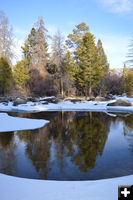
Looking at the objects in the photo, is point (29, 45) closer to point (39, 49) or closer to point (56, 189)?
point (39, 49)

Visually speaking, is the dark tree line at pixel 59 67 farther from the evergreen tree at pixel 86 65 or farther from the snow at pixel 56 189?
the snow at pixel 56 189

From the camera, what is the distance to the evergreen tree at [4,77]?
27.9 metres

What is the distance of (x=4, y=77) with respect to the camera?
28.2 metres

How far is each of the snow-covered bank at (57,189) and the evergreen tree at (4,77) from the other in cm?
2607

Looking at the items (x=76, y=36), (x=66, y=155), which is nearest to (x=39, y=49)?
(x=76, y=36)

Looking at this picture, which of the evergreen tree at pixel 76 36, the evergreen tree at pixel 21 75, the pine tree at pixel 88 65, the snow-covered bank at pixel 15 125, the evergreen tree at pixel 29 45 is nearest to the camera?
the snow-covered bank at pixel 15 125

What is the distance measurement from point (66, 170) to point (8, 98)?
24.9 m

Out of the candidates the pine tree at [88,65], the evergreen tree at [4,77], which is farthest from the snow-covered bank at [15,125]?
the pine tree at [88,65]

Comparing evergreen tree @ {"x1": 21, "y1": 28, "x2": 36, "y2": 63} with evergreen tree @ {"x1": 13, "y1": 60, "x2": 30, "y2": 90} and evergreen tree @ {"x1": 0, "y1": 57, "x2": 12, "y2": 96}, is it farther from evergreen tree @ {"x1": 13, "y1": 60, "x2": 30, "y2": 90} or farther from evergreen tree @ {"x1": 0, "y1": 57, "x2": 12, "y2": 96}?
evergreen tree @ {"x1": 0, "y1": 57, "x2": 12, "y2": 96}

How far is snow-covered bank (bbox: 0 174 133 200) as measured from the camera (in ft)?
9.50

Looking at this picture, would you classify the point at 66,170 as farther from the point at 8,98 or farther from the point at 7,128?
the point at 8,98

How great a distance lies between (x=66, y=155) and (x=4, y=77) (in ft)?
82.6

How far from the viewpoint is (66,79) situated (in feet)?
104

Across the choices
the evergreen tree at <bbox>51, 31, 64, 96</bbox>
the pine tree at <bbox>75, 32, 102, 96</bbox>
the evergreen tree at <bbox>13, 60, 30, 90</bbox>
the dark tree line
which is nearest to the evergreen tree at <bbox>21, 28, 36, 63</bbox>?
the dark tree line
